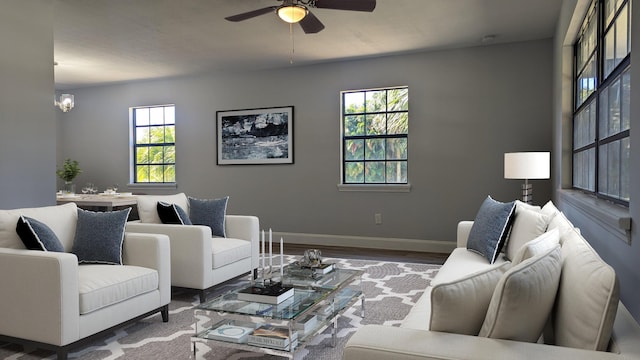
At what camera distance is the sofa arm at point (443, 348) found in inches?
44.4

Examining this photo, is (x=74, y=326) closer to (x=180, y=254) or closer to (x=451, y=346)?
(x=180, y=254)

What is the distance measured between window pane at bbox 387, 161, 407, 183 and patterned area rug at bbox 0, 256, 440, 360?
203cm

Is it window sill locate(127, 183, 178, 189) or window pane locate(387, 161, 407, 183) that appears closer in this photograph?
window pane locate(387, 161, 407, 183)

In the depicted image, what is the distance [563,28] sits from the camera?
3891 millimetres

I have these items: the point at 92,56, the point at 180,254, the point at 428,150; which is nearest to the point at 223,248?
the point at 180,254

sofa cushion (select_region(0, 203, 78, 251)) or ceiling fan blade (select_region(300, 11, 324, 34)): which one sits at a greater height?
ceiling fan blade (select_region(300, 11, 324, 34))

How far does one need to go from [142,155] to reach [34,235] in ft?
17.3

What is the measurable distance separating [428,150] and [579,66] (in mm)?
2226

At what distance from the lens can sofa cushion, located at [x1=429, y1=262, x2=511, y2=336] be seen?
4.19 ft

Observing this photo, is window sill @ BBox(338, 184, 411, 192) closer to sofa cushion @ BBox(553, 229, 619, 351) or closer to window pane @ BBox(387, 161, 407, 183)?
window pane @ BBox(387, 161, 407, 183)

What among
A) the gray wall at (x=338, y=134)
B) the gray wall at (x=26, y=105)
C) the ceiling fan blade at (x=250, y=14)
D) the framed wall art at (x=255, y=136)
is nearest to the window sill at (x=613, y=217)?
the ceiling fan blade at (x=250, y=14)

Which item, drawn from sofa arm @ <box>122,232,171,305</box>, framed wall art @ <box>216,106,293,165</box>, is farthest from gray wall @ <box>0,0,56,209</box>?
framed wall art @ <box>216,106,293,165</box>


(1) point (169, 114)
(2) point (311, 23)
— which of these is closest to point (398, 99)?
(2) point (311, 23)

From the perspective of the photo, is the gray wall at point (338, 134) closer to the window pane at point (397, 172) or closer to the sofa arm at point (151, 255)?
the window pane at point (397, 172)
